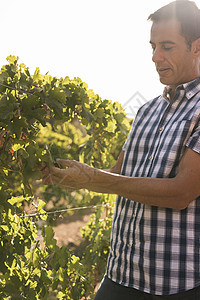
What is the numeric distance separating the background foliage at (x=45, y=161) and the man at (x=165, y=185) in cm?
18

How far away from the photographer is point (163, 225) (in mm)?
1498

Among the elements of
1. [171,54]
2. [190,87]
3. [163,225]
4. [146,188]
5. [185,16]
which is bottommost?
[163,225]

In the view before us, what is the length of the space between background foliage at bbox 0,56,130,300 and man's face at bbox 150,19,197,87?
42 centimetres

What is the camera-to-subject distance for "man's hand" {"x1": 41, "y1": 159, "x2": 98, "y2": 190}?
1466 millimetres

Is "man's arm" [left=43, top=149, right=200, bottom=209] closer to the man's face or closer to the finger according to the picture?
the finger

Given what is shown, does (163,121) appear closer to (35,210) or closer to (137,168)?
(137,168)

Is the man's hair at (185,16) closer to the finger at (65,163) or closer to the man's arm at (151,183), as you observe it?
the man's arm at (151,183)

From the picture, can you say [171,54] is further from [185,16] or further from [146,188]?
[146,188]

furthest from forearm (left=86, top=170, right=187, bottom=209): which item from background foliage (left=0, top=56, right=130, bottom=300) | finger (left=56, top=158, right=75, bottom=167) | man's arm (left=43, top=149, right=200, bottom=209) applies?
background foliage (left=0, top=56, right=130, bottom=300)

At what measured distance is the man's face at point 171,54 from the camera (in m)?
1.52

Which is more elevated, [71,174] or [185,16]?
[185,16]

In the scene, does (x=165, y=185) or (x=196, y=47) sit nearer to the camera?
(x=165, y=185)

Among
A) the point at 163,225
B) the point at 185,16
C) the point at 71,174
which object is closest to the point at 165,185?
the point at 163,225

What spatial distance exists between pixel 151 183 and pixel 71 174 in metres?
0.28
